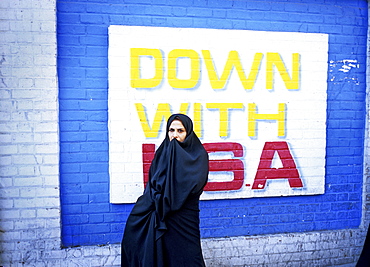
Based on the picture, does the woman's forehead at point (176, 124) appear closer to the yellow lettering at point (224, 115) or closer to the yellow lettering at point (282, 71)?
the yellow lettering at point (224, 115)

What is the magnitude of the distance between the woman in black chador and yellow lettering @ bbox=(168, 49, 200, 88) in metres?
1.18

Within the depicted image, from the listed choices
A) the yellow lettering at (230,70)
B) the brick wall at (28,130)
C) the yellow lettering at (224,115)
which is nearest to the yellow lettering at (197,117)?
the yellow lettering at (224,115)

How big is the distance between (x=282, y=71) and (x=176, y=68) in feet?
4.10

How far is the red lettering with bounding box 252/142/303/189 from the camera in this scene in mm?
4883

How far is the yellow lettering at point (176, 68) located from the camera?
4.61 m

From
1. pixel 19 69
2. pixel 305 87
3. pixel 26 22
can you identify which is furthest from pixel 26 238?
pixel 305 87

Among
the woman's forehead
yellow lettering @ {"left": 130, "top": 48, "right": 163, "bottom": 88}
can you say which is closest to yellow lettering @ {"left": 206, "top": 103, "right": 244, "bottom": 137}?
yellow lettering @ {"left": 130, "top": 48, "right": 163, "bottom": 88}

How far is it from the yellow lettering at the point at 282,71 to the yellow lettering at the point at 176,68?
0.84 metres

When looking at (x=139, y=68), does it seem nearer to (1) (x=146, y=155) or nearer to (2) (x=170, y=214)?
(1) (x=146, y=155)

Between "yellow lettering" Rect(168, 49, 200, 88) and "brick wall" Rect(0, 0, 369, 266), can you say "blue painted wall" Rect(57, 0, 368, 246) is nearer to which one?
"brick wall" Rect(0, 0, 369, 266)

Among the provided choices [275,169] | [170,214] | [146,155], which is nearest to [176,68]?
[146,155]

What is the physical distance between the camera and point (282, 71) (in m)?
4.90

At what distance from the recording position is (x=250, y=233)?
196 inches

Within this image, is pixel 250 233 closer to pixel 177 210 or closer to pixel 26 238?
pixel 177 210
